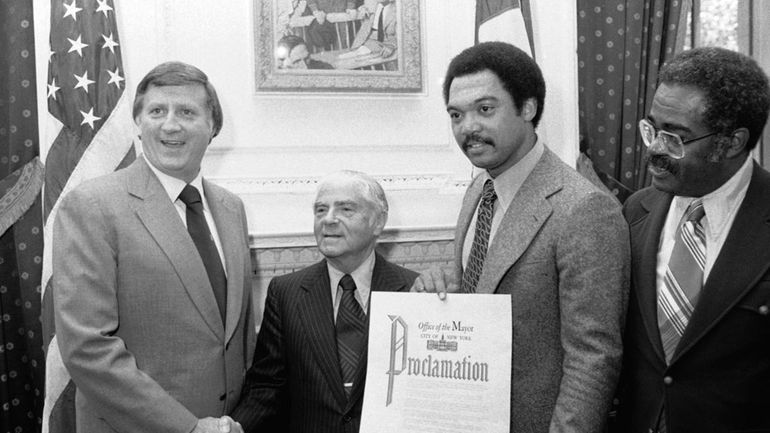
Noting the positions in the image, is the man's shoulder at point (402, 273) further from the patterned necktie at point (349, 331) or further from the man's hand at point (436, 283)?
the man's hand at point (436, 283)

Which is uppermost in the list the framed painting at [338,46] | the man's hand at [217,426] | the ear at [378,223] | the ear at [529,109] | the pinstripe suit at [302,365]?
the framed painting at [338,46]

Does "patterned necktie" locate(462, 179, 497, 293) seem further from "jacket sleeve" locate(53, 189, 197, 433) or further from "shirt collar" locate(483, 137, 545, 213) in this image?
"jacket sleeve" locate(53, 189, 197, 433)

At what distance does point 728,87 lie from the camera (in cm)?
166

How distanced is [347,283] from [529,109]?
88 centimetres

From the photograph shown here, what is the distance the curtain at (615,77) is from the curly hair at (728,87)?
2.79 metres

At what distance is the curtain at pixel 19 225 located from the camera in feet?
12.0

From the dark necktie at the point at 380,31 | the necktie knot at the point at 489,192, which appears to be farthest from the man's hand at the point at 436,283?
the dark necktie at the point at 380,31

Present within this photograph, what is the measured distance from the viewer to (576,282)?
170cm

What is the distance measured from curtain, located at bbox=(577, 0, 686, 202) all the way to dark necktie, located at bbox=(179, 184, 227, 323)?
2935 mm

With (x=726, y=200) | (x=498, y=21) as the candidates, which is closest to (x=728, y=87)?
(x=726, y=200)

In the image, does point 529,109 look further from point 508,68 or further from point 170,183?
point 170,183

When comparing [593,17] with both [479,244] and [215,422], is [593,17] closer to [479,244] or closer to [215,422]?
[479,244]

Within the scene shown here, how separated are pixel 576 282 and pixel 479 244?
365 mm

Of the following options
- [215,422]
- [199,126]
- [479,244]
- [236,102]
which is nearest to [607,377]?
[479,244]
